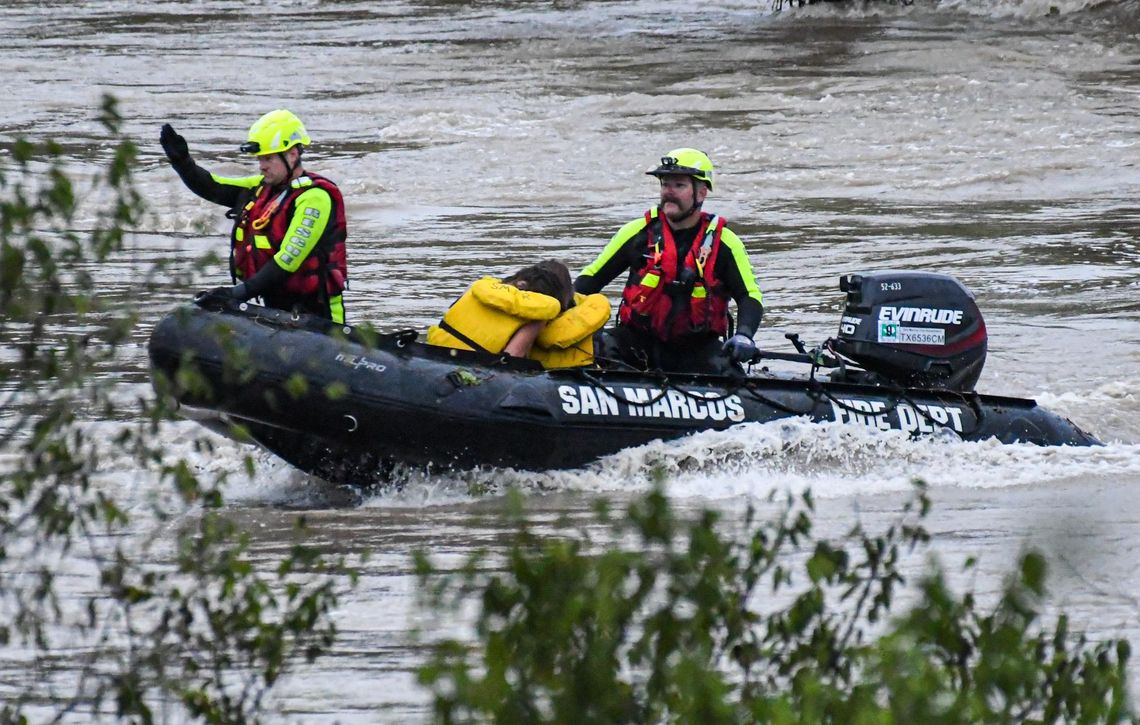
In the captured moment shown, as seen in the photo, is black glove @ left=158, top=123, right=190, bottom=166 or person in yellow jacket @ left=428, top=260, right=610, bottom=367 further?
black glove @ left=158, top=123, right=190, bottom=166

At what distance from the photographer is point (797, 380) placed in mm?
7727

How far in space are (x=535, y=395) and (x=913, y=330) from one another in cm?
188

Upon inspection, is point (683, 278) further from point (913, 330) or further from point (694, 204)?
point (913, 330)

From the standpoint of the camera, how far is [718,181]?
1669cm

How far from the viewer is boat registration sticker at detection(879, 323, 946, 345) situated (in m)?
7.86

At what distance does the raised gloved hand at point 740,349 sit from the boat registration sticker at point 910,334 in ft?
2.78

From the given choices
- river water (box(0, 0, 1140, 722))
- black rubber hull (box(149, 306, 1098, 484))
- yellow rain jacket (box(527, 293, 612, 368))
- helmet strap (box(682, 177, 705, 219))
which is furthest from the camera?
helmet strap (box(682, 177, 705, 219))

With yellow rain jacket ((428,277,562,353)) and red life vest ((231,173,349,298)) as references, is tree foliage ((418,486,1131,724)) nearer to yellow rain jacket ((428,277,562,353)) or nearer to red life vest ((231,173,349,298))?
yellow rain jacket ((428,277,562,353))

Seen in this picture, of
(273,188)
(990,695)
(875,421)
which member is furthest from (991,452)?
(990,695)

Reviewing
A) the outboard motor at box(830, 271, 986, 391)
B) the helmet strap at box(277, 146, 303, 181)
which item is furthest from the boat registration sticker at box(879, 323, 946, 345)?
the helmet strap at box(277, 146, 303, 181)

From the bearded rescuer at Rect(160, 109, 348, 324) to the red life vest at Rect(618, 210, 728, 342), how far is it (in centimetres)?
130

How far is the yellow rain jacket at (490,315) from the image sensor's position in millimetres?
7113

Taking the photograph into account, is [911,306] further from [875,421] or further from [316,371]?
[316,371]

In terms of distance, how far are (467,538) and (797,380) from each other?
87.1 inches
